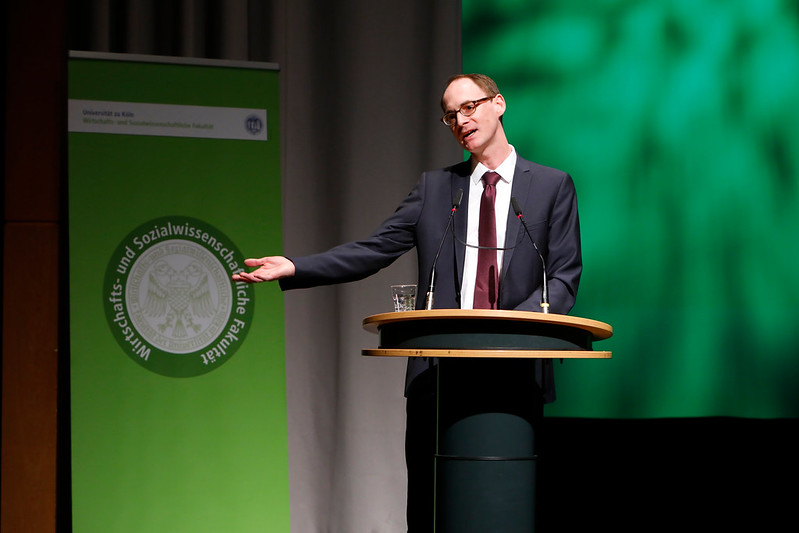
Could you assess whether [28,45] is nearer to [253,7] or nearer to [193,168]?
[193,168]

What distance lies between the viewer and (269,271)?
2.36 m

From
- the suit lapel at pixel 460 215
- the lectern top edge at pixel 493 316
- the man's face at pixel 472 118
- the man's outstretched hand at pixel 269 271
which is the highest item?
the man's face at pixel 472 118

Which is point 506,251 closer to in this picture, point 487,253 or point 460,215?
point 487,253

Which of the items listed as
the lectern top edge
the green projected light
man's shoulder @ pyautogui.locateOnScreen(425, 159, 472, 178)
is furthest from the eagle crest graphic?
the green projected light

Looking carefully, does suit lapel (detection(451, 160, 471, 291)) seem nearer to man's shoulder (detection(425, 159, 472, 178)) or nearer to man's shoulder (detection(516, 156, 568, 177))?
man's shoulder (detection(425, 159, 472, 178))

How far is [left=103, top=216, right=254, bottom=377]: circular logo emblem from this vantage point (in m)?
2.92

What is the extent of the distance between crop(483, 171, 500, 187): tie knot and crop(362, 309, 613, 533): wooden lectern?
0.69m

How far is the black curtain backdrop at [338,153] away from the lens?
3.84 meters

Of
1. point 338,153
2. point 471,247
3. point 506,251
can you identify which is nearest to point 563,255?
point 506,251

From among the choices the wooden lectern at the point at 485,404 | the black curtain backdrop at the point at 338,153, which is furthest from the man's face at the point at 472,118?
the black curtain backdrop at the point at 338,153

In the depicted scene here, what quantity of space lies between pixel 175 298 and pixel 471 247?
1128 mm

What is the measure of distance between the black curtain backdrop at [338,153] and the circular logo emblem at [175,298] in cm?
96

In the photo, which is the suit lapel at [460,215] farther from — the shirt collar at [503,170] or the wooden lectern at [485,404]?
the wooden lectern at [485,404]

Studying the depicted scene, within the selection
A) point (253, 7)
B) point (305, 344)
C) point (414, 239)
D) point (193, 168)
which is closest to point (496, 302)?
point (414, 239)
